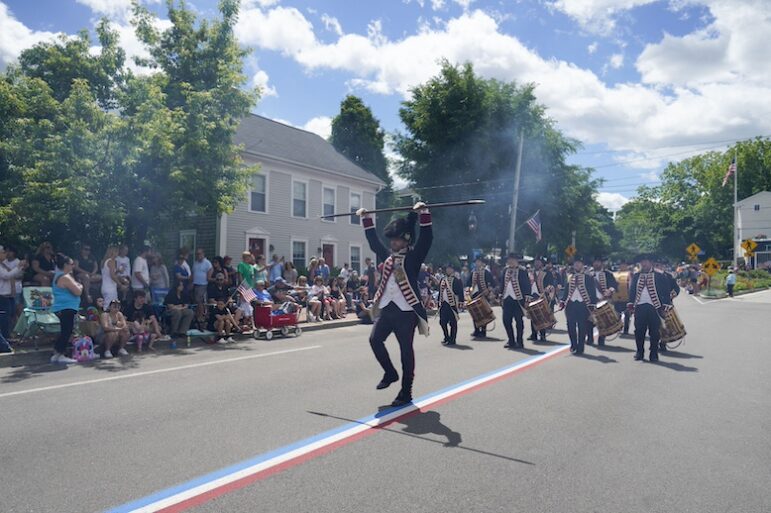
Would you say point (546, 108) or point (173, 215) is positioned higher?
point (546, 108)

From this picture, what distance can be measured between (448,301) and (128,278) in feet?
21.8

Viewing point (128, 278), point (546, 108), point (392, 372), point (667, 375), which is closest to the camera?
point (392, 372)

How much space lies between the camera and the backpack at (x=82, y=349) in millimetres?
9539

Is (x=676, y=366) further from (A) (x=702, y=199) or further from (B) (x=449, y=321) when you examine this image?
(A) (x=702, y=199)

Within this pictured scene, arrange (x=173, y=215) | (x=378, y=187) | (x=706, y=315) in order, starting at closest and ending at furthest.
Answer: (x=173, y=215) → (x=706, y=315) → (x=378, y=187)

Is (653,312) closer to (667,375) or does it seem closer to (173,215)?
(667,375)

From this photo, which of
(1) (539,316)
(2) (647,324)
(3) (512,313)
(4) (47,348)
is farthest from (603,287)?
(4) (47,348)

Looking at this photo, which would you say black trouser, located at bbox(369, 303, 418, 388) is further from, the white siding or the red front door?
the red front door

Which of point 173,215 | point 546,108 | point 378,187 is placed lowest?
point 173,215

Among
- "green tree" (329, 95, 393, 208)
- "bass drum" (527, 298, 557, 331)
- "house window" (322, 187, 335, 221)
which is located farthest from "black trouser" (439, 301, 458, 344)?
"green tree" (329, 95, 393, 208)

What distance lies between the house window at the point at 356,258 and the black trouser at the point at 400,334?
24.4 meters

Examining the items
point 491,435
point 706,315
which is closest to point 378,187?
point 706,315

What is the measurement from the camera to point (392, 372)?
6.57m

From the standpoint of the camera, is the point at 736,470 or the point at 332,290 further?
the point at 332,290
